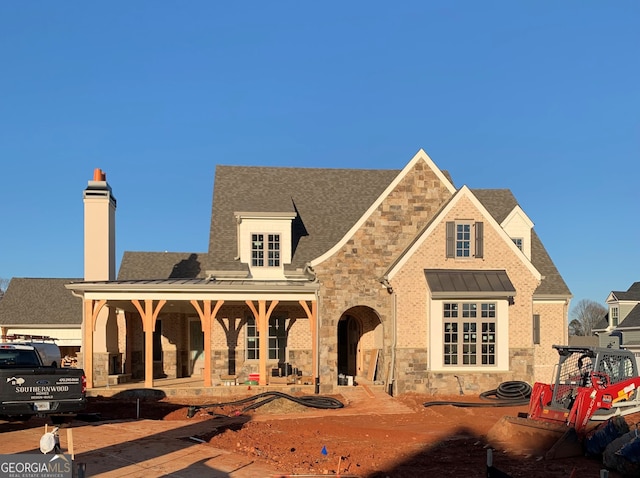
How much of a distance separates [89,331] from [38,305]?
20.5 m

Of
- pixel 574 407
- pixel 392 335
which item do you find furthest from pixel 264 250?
pixel 574 407

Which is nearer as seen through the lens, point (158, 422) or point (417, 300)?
point (158, 422)

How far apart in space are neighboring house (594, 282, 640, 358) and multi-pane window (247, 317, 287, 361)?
96.3ft

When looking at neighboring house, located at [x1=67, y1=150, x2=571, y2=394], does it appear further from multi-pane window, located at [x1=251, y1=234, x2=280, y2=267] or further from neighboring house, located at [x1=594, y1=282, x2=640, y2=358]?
neighboring house, located at [x1=594, y1=282, x2=640, y2=358]

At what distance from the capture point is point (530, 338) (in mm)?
23734

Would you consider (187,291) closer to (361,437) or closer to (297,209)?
(297,209)

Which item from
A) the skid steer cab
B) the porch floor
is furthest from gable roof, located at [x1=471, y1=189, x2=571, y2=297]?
the skid steer cab

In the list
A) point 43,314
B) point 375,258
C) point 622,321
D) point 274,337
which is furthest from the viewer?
point 622,321

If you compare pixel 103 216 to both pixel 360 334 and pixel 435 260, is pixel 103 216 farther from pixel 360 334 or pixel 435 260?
pixel 435 260

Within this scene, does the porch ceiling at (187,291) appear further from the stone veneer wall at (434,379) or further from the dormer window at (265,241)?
the stone veneer wall at (434,379)

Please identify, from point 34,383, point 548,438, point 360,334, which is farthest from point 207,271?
→ point 548,438

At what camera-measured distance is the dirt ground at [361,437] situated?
40.0ft

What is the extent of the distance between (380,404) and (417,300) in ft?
14.0

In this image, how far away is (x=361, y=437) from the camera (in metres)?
15.7
